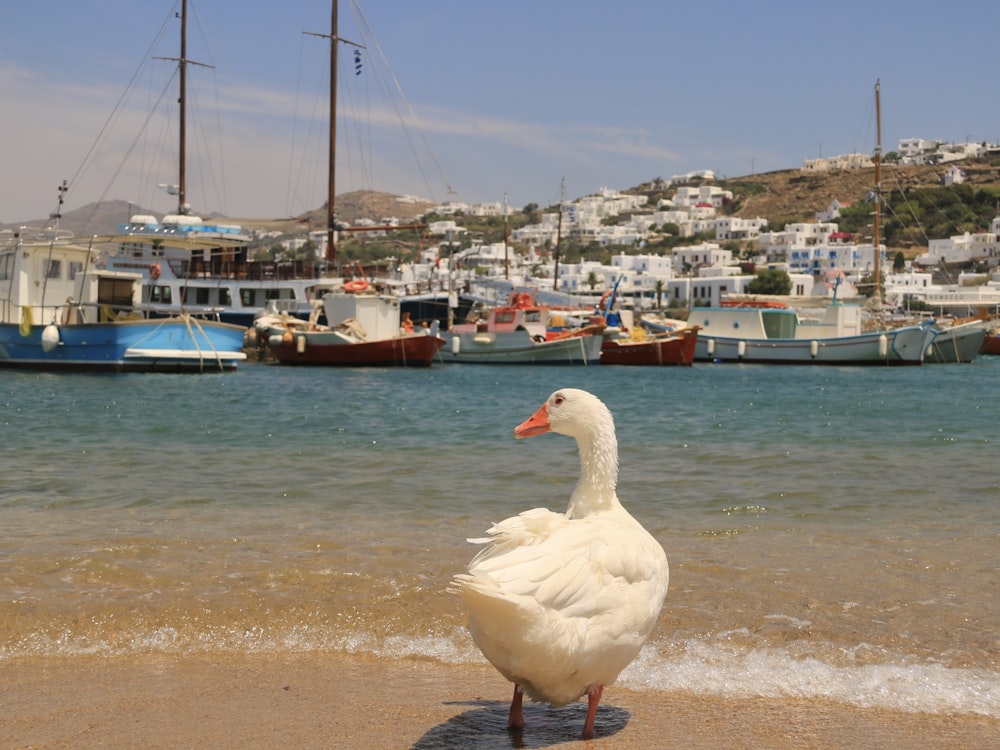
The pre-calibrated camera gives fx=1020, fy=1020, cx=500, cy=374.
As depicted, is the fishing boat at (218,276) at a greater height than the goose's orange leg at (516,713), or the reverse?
the fishing boat at (218,276)

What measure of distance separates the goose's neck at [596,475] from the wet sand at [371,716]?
36.6 inches

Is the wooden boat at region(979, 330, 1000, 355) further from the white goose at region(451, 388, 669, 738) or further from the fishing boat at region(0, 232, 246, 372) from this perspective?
the white goose at region(451, 388, 669, 738)

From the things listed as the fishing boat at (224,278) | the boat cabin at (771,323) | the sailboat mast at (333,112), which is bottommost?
the boat cabin at (771,323)

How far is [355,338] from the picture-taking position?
40.9 meters

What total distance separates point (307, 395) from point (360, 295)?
16.4 metres

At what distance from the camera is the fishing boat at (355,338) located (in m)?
40.7

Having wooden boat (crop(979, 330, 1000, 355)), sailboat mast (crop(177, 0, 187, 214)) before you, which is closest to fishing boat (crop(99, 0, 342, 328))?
sailboat mast (crop(177, 0, 187, 214))

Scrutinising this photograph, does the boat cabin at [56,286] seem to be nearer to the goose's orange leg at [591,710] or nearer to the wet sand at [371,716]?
the wet sand at [371,716]

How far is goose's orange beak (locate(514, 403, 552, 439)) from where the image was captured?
15.2 ft

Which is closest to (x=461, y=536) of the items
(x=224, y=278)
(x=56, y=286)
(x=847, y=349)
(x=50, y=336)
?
(x=50, y=336)

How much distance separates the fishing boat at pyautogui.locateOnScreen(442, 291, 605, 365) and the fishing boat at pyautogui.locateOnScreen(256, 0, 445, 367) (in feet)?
12.7

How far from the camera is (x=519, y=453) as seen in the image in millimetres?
14727

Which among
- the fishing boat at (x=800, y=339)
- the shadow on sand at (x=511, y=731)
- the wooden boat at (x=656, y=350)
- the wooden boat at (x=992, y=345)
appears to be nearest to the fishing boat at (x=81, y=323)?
the wooden boat at (x=656, y=350)

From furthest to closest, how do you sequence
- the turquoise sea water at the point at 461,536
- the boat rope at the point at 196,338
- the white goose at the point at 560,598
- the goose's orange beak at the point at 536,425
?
the boat rope at the point at 196,338 → the turquoise sea water at the point at 461,536 → the goose's orange beak at the point at 536,425 → the white goose at the point at 560,598
